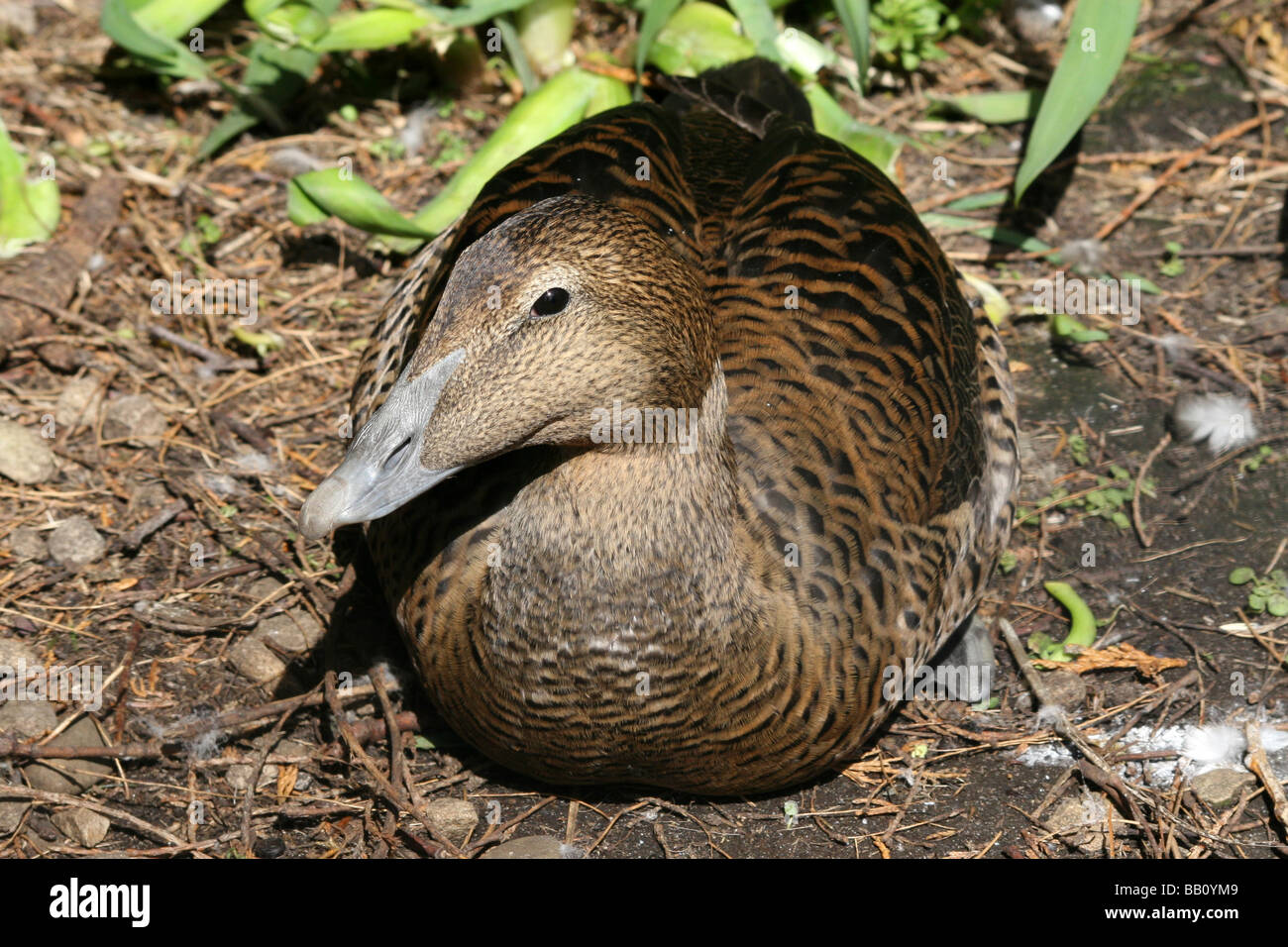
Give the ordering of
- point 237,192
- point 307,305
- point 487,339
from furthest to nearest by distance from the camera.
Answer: point 237,192 → point 307,305 → point 487,339

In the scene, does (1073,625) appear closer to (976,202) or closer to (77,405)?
(976,202)

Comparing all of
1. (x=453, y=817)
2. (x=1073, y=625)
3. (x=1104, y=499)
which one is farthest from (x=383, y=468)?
(x=1104, y=499)

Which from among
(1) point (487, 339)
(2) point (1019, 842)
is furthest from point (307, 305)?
(2) point (1019, 842)

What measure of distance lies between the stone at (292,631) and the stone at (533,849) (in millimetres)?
844

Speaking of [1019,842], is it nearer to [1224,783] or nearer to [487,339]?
[1224,783]

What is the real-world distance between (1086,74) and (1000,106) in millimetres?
1013

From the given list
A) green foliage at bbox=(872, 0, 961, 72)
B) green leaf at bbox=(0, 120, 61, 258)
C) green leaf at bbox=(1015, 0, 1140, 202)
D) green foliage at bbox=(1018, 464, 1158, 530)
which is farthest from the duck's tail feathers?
green leaf at bbox=(0, 120, 61, 258)

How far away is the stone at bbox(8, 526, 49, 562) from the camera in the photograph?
13.1 ft

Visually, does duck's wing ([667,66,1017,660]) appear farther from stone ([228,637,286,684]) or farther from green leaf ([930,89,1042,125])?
green leaf ([930,89,1042,125])

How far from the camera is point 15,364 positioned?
4.51 meters

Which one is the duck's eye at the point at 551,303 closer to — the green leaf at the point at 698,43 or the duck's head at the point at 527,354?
the duck's head at the point at 527,354

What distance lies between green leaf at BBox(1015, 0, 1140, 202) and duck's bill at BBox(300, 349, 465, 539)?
2.45 metres

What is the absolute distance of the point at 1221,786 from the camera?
366 centimetres
